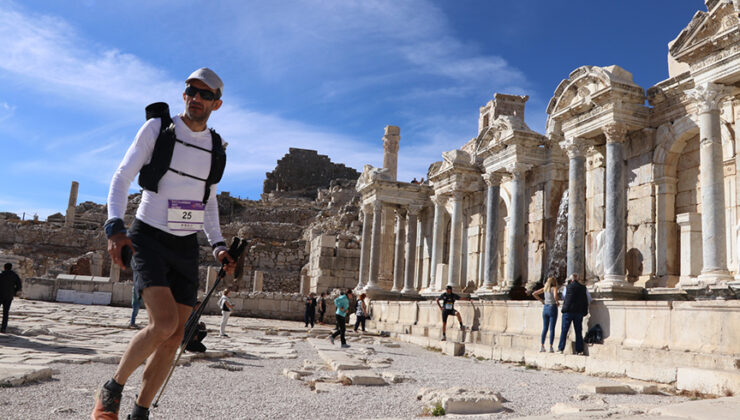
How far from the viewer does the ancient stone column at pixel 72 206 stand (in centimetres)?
5691

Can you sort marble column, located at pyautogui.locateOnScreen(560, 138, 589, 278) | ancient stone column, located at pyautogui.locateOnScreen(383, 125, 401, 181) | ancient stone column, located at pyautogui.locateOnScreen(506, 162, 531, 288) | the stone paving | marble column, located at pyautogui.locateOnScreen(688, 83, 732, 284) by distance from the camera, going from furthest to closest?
ancient stone column, located at pyautogui.locateOnScreen(383, 125, 401, 181), ancient stone column, located at pyautogui.locateOnScreen(506, 162, 531, 288), marble column, located at pyautogui.locateOnScreen(560, 138, 589, 278), marble column, located at pyautogui.locateOnScreen(688, 83, 732, 284), the stone paving

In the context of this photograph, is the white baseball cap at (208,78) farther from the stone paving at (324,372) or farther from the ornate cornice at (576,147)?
the ornate cornice at (576,147)

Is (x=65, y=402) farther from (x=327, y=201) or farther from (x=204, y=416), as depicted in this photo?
(x=327, y=201)

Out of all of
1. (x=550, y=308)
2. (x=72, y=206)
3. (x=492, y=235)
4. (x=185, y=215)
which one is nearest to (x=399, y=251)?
(x=492, y=235)

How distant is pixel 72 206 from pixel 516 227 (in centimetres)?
5110

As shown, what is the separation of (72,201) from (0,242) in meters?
7.86

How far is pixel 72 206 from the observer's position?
58.1m

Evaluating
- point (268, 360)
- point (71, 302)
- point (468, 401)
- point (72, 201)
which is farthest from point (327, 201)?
point (468, 401)

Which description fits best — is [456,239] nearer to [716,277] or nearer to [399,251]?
[399,251]

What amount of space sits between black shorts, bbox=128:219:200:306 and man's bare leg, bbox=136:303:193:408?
3.8 inches

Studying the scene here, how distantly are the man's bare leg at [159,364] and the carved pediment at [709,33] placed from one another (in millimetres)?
10449

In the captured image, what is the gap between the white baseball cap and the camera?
3598 millimetres

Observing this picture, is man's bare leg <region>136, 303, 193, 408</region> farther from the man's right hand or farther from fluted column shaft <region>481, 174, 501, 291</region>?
fluted column shaft <region>481, 174, 501, 291</region>

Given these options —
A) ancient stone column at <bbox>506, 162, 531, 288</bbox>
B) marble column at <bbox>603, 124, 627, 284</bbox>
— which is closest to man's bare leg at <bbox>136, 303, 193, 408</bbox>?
marble column at <bbox>603, 124, 627, 284</bbox>
